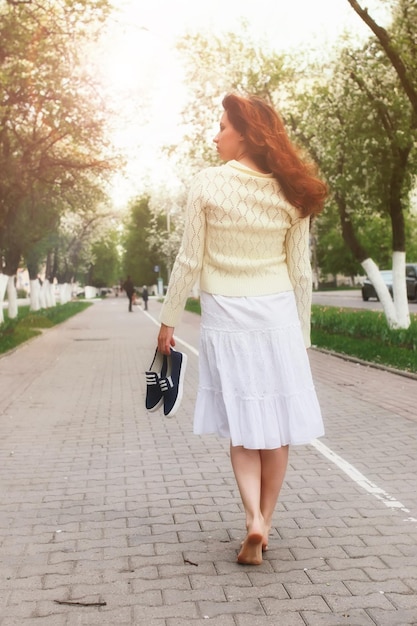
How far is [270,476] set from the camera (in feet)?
15.1

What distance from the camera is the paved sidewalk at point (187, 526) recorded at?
395 cm

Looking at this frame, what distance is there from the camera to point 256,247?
4.57m

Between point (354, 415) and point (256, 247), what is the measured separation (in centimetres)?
566

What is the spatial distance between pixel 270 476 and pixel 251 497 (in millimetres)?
174

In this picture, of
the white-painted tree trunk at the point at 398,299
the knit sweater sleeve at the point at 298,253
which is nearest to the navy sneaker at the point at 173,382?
the knit sweater sleeve at the point at 298,253

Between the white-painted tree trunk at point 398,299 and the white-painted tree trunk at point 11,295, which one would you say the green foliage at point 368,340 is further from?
the white-painted tree trunk at point 11,295

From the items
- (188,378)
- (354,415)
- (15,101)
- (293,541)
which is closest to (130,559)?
(293,541)

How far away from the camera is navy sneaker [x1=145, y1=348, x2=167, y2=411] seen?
15.5 ft

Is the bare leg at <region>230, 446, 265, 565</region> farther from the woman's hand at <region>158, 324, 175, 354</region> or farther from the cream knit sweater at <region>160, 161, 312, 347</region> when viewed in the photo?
the cream knit sweater at <region>160, 161, 312, 347</region>

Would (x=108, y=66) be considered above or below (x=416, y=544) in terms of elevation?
above

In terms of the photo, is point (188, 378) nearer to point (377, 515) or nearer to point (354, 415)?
point (354, 415)

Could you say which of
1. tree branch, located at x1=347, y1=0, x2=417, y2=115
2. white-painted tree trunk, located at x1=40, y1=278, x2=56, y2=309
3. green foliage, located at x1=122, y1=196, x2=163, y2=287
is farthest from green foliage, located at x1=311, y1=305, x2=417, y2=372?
green foliage, located at x1=122, y1=196, x2=163, y2=287

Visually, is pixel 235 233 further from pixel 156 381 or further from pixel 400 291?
pixel 400 291

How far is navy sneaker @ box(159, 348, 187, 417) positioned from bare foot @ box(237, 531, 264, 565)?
0.72 meters
